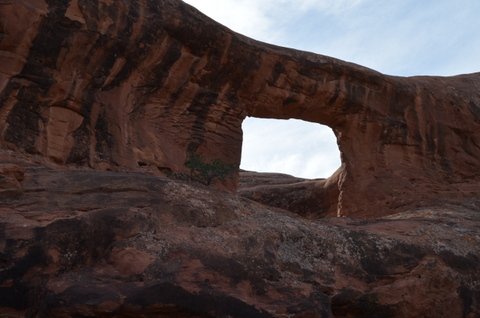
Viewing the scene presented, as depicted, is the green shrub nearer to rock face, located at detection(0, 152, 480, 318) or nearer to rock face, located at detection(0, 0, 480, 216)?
rock face, located at detection(0, 0, 480, 216)

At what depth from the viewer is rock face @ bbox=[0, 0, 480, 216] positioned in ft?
48.3

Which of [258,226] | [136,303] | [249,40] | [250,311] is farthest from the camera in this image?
[249,40]

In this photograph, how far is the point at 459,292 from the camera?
11484 millimetres

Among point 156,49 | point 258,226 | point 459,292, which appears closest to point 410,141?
point 156,49

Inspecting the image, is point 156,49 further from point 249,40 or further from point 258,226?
point 258,226

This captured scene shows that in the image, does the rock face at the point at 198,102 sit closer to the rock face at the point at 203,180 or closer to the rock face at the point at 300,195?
the rock face at the point at 203,180

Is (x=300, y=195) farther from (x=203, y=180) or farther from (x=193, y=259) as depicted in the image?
(x=193, y=259)

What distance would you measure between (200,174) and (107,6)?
441 cm

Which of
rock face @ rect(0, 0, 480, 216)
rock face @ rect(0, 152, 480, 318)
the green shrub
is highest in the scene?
rock face @ rect(0, 0, 480, 216)

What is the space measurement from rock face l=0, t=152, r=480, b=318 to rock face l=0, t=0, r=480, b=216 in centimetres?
408

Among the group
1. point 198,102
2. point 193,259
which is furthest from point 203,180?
point 193,259

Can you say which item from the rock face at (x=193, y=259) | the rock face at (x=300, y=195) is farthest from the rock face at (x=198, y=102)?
the rock face at (x=193, y=259)

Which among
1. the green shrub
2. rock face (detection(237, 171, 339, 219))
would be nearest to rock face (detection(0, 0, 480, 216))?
the green shrub

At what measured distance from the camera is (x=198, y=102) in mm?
18375
